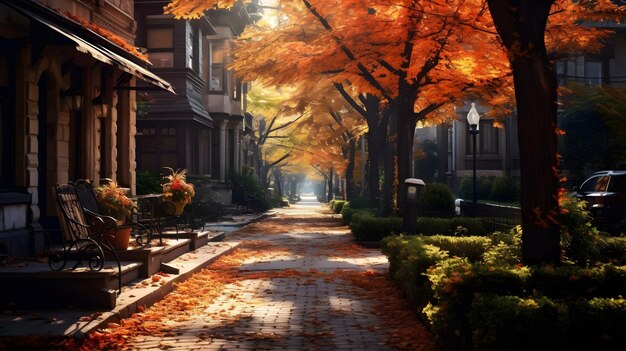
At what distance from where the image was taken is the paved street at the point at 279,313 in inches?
300

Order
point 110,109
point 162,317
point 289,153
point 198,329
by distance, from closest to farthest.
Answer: point 198,329 < point 162,317 < point 110,109 < point 289,153

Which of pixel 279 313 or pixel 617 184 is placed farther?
pixel 617 184

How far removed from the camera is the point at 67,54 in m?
13.6

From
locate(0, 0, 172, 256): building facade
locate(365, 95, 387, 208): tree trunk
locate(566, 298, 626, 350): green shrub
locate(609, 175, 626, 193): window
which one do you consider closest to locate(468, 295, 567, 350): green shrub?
locate(566, 298, 626, 350): green shrub

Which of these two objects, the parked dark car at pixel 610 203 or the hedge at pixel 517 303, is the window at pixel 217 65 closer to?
the parked dark car at pixel 610 203

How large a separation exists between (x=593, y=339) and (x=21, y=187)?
9318mm

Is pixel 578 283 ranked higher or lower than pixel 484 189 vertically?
→ lower

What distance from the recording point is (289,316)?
9172 mm

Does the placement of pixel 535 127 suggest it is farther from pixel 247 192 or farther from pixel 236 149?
pixel 236 149

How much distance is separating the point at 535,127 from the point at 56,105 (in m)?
8.95

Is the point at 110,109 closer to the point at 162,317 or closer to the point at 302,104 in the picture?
the point at 162,317

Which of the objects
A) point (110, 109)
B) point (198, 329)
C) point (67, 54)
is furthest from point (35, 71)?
point (198, 329)

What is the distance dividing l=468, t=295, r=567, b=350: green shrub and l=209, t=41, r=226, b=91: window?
3260 centimetres

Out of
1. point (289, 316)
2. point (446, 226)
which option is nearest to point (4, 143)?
point (289, 316)
